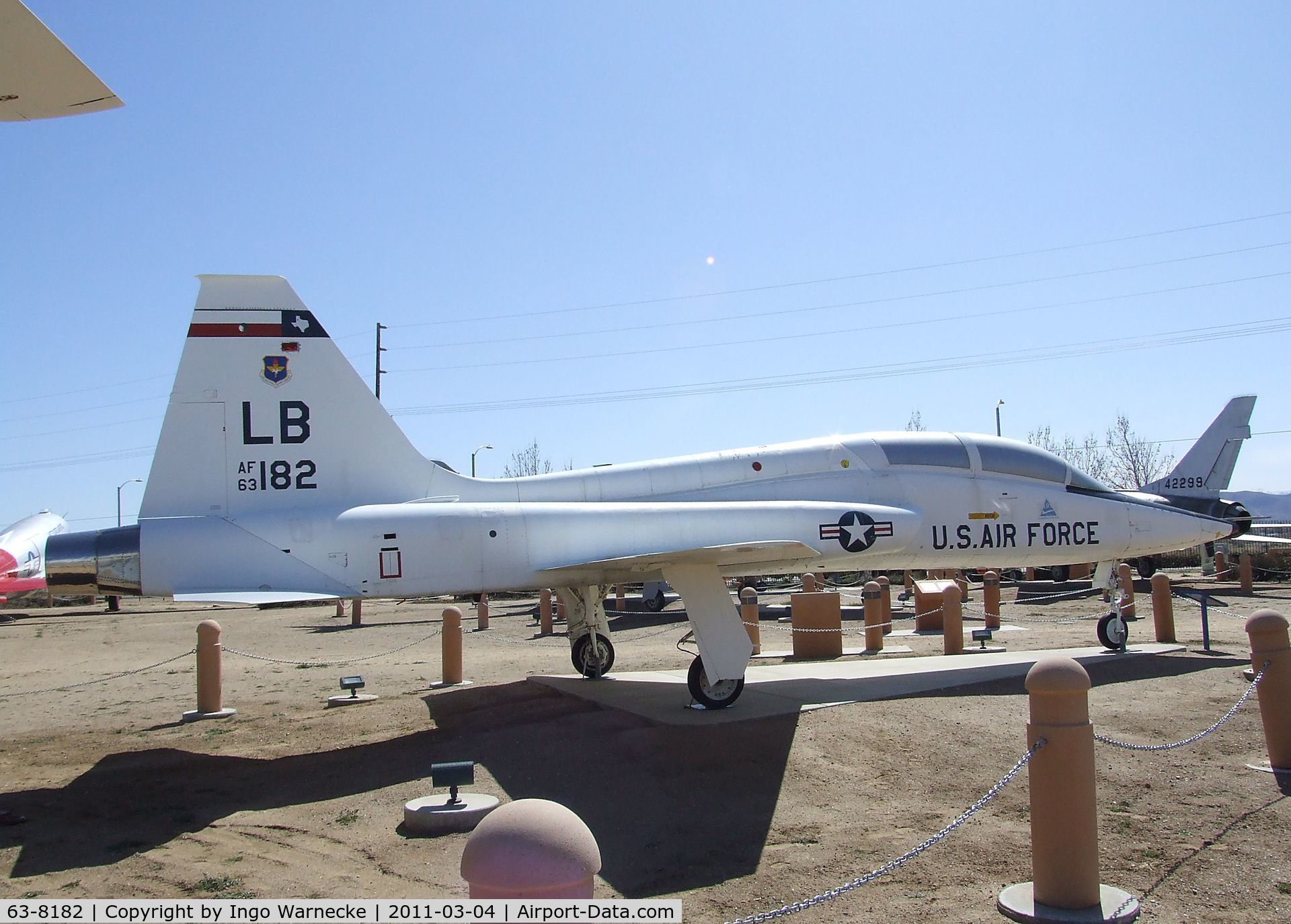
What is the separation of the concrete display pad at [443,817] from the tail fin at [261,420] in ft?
12.3

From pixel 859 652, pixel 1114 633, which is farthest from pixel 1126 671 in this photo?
pixel 859 652

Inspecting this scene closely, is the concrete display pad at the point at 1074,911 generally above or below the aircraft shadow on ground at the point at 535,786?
above

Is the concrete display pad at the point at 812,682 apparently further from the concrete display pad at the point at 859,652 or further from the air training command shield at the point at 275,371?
the air training command shield at the point at 275,371

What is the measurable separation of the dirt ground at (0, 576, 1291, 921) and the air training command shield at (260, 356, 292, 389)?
3.92m

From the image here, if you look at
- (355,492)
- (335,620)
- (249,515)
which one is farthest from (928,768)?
(335,620)

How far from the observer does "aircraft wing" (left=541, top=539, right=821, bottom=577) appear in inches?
368

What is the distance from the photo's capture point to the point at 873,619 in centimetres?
1617

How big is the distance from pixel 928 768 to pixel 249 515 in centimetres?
687

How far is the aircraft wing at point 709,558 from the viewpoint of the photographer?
936cm

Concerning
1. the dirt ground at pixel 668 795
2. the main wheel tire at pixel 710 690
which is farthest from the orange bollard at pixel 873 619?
the main wheel tire at pixel 710 690

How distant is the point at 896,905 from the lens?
16.4 ft

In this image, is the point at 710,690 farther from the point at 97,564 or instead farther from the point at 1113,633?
the point at 1113,633

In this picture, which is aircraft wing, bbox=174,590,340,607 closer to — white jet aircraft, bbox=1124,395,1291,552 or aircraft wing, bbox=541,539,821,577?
aircraft wing, bbox=541,539,821,577

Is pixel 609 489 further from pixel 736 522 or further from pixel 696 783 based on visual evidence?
pixel 696 783
